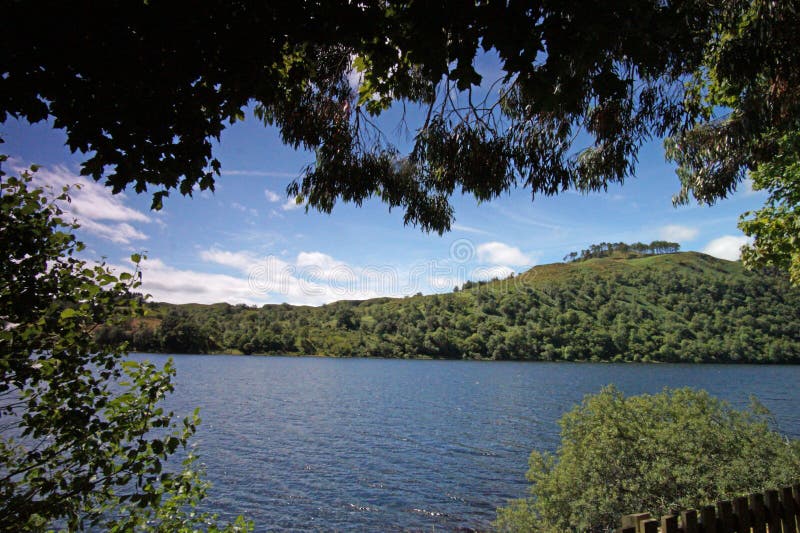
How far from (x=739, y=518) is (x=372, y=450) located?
24.3 meters

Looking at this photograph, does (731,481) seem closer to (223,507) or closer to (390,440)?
(223,507)

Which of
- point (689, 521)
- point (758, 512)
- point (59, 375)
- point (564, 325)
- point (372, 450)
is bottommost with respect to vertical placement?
point (372, 450)

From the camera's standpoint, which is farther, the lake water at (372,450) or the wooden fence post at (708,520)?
the lake water at (372,450)

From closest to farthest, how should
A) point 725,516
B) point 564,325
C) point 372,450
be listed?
1. point 725,516
2. point 372,450
3. point 564,325

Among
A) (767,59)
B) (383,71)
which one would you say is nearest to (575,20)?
(383,71)

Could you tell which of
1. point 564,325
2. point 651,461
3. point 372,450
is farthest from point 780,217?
point 564,325

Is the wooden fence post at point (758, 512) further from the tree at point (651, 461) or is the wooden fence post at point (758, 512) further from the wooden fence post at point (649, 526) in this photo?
the tree at point (651, 461)

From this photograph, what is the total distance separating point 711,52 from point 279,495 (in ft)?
66.4

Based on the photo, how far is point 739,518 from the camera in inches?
166

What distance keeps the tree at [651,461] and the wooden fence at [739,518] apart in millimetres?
3207

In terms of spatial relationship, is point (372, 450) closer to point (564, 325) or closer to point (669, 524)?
point (669, 524)

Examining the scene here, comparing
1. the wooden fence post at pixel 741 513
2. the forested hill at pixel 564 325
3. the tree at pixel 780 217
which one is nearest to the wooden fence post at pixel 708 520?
the wooden fence post at pixel 741 513

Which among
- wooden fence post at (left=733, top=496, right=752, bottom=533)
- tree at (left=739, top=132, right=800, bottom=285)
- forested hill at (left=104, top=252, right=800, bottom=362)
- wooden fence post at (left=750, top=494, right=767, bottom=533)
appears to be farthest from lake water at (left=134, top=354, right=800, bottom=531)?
forested hill at (left=104, top=252, right=800, bottom=362)

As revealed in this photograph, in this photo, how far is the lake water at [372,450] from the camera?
16391 millimetres
